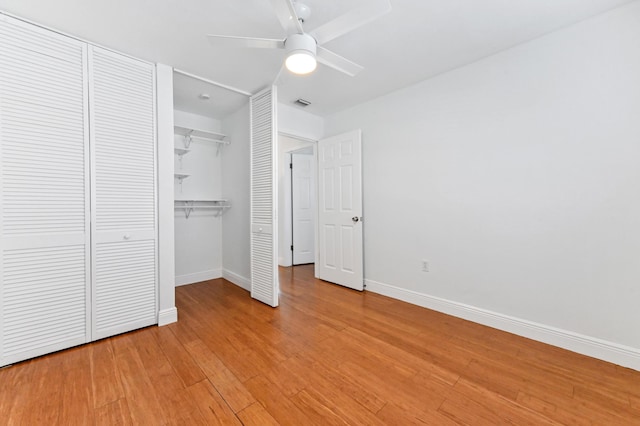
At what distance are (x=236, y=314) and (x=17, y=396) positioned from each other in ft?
5.04

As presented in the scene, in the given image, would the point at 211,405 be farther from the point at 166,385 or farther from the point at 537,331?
the point at 537,331

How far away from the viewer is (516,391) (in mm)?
1618

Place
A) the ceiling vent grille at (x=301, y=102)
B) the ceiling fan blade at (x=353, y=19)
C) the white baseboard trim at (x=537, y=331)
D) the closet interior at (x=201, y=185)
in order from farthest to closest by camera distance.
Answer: the closet interior at (x=201, y=185), the ceiling vent grille at (x=301, y=102), the white baseboard trim at (x=537, y=331), the ceiling fan blade at (x=353, y=19)

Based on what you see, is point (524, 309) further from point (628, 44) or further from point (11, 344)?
point (11, 344)

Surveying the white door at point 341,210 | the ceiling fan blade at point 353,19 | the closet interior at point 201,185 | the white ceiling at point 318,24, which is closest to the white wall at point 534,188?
the white ceiling at point 318,24

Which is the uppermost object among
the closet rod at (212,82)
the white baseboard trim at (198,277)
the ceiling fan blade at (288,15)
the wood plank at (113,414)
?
the closet rod at (212,82)

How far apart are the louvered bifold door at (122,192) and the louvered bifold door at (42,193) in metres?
0.09

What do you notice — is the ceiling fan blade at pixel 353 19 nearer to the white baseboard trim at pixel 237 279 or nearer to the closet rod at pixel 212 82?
the closet rod at pixel 212 82

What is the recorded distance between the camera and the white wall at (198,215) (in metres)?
3.79

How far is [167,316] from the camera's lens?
8.44 ft

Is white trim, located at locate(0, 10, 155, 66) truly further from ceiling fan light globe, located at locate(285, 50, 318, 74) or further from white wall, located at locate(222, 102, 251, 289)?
ceiling fan light globe, located at locate(285, 50, 318, 74)

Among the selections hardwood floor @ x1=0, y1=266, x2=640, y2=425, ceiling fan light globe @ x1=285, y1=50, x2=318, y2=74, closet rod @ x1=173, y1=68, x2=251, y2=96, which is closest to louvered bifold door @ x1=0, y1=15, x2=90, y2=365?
hardwood floor @ x1=0, y1=266, x2=640, y2=425

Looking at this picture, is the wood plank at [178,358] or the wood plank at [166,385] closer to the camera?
the wood plank at [166,385]

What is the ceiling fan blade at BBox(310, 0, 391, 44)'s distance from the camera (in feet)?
4.42
